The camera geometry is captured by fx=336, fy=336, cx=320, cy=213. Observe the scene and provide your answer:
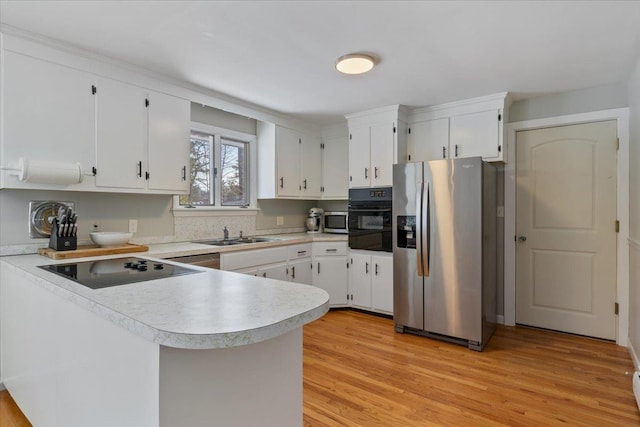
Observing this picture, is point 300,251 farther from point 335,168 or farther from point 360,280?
point 335,168

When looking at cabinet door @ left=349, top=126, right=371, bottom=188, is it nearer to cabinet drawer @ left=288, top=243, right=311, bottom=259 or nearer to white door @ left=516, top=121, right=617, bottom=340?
cabinet drawer @ left=288, top=243, right=311, bottom=259

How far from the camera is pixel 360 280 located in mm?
3861

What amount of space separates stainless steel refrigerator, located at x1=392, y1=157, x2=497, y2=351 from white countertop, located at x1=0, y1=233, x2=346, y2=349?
6.82 ft

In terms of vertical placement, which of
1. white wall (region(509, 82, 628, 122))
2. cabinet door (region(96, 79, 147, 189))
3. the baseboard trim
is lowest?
the baseboard trim

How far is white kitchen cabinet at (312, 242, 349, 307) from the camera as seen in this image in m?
3.97

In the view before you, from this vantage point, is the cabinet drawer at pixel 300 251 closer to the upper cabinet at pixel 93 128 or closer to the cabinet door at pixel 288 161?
the cabinet door at pixel 288 161

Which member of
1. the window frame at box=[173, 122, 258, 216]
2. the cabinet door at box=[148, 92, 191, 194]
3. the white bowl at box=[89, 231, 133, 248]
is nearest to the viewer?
the white bowl at box=[89, 231, 133, 248]

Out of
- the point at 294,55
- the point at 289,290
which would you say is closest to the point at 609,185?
the point at 294,55

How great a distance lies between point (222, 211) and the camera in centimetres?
365

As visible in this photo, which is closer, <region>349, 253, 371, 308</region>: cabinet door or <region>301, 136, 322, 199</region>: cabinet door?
<region>349, 253, 371, 308</region>: cabinet door

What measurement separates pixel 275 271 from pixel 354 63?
2077 millimetres

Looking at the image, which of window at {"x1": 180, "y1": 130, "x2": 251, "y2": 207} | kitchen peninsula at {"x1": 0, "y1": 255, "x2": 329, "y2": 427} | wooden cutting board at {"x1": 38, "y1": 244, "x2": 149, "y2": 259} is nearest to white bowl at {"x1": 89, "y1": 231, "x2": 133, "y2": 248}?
wooden cutting board at {"x1": 38, "y1": 244, "x2": 149, "y2": 259}

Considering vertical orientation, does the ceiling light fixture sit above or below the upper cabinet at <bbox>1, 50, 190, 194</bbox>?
above

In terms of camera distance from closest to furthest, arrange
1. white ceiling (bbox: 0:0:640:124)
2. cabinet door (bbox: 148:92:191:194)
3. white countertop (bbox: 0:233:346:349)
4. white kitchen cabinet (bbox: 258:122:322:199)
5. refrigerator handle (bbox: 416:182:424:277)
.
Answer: white countertop (bbox: 0:233:346:349), white ceiling (bbox: 0:0:640:124), cabinet door (bbox: 148:92:191:194), refrigerator handle (bbox: 416:182:424:277), white kitchen cabinet (bbox: 258:122:322:199)
